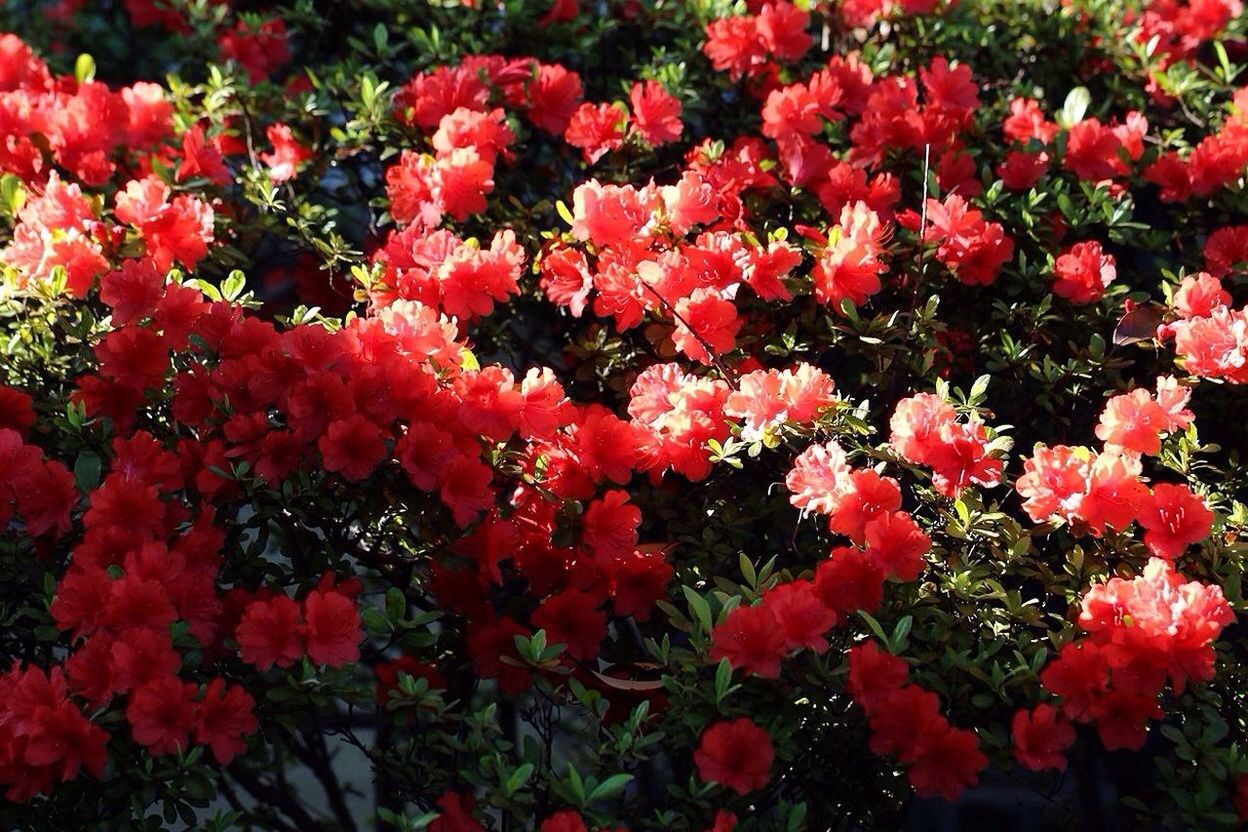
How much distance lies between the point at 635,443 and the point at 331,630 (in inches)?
21.9

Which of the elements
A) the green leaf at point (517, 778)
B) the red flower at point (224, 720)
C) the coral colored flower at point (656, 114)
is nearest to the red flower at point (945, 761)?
the green leaf at point (517, 778)

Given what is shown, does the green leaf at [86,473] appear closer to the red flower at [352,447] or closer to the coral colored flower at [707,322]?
the red flower at [352,447]

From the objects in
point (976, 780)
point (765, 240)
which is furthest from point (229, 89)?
point (976, 780)

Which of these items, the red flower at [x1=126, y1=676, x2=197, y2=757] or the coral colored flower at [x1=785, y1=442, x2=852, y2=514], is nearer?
the red flower at [x1=126, y1=676, x2=197, y2=757]

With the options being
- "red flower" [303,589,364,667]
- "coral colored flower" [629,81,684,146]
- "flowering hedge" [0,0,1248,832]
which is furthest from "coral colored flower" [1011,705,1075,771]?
"coral colored flower" [629,81,684,146]

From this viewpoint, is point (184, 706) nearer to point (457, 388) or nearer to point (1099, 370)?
point (457, 388)

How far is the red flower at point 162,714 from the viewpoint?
1691 millimetres

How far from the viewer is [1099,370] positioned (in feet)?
7.68

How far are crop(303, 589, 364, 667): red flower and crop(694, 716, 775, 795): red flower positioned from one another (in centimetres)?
48

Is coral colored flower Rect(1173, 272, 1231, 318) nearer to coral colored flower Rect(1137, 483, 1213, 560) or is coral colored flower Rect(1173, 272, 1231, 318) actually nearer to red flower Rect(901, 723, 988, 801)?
coral colored flower Rect(1137, 483, 1213, 560)

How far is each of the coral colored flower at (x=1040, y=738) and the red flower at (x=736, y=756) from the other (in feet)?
1.05

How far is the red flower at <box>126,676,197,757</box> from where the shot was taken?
1.69m

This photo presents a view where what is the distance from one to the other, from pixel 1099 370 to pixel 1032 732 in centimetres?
79

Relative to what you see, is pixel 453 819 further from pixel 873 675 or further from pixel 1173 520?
pixel 1173 520
